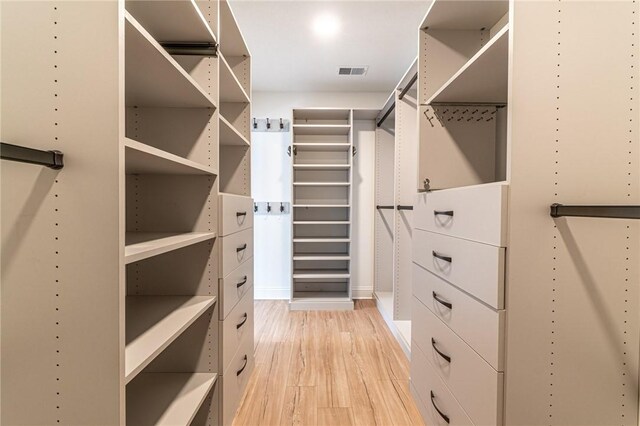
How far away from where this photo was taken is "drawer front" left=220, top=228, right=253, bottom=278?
1.37m

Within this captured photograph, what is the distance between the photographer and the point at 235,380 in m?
1.55

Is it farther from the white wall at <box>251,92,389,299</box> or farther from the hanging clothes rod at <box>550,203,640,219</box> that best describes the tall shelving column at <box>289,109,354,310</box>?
the hanging clothes rod at <box>550,203,640,219</box>

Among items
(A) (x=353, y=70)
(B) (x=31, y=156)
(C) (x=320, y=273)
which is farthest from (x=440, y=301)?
(A) (x=353, y=70)

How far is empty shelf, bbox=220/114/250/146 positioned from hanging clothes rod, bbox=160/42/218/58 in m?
0.31

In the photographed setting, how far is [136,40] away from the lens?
80 cm

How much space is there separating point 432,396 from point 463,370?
38cm

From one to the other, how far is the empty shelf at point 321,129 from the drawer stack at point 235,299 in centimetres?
163

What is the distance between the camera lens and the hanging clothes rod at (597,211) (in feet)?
2.42

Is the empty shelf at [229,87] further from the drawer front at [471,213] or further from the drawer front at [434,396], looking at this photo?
the drawer front at [434,396]

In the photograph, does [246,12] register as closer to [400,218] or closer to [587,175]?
[400,218]

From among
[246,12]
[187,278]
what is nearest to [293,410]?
[187,278]

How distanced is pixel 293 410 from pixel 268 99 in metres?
3.12

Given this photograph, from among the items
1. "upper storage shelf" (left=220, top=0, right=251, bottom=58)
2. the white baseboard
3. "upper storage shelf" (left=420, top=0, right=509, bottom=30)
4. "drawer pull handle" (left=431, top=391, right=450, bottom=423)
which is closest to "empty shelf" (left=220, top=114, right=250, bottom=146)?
"upper storage shelf" (left=220, top=0, right=251, bottom=58)

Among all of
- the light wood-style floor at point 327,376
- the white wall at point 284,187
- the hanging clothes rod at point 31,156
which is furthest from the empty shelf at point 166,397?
the white wall at point 284,187
